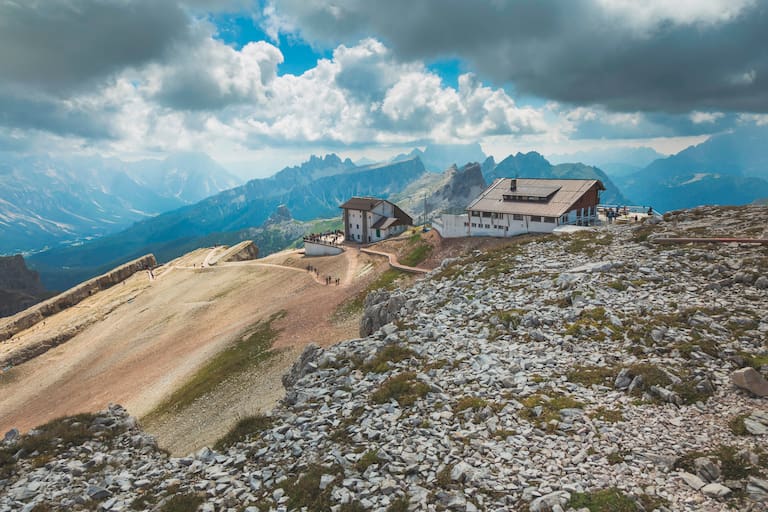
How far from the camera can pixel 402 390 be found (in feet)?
62.8

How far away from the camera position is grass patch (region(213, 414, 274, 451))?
62.2 ft

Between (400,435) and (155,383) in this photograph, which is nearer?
(400,435)

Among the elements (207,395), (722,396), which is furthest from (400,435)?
(207,395)

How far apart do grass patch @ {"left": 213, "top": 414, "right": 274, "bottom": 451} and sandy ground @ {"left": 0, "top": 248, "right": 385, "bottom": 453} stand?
1172cm

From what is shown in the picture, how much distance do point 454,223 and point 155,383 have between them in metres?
53.3

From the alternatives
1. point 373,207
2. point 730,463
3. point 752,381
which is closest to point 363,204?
point 373,207

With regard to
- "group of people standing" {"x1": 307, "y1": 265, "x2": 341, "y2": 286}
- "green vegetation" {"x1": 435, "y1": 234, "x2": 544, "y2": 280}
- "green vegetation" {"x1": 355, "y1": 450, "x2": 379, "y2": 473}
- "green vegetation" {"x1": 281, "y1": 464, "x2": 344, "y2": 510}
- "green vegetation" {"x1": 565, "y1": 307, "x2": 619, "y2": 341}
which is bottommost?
"group of people standing" {"x1": 307, "y1": 265, "x2": 341, "y2": 286}

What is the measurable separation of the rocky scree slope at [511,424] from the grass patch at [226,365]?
17905mm

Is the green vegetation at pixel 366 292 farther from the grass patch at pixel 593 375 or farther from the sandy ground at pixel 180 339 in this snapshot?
the grass patch at pixel 593 375

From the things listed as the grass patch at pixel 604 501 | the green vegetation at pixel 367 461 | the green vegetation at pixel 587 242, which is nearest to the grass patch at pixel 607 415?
the grass patch at pixel 604 501

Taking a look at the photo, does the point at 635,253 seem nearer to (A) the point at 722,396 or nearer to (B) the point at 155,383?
(A) the point at 722,396

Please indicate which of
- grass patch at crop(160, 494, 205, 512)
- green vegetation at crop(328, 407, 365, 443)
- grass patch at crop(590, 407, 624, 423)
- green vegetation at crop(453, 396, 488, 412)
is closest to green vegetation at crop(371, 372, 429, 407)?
green vegetation at crop(328, 407, 365, 443)

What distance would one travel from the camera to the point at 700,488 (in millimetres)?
11562

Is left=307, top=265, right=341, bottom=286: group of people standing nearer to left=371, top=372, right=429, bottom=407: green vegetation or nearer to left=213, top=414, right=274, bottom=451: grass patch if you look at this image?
left=213, top=414, right=274, bottom=451: grass patch
